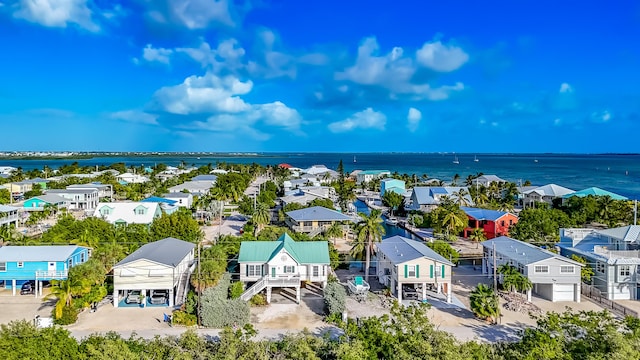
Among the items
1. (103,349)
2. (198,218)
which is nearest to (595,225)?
(198,218)

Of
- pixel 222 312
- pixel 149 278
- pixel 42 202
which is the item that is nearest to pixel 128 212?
pixel 42 202

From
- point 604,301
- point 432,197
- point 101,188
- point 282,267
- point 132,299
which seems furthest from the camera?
point 101,188

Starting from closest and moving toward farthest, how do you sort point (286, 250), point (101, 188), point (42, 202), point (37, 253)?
point (286, 250) → point (37, 253) → point (42, 202) → point (101, 188)

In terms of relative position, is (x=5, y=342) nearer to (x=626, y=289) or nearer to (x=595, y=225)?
(x=626, y=289)

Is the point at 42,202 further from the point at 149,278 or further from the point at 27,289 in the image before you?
the point at 149,278

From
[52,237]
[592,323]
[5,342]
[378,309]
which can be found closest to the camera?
[5,342]

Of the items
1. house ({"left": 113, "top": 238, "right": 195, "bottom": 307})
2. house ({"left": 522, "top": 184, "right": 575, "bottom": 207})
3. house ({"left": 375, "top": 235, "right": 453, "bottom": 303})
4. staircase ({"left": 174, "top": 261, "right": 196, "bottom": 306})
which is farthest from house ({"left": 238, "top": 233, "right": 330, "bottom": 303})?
house ({"left": 522, "top": 184, "right": 575, "bottom": 207})
